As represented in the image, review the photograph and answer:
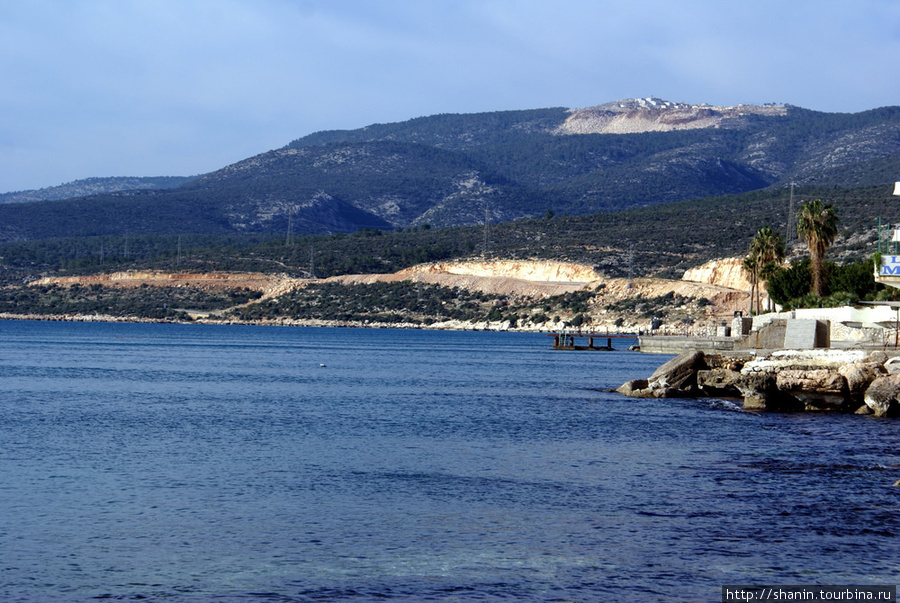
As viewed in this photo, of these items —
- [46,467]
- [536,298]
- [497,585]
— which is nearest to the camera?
[497,585]

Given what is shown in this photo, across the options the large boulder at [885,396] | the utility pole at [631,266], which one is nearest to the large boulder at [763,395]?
the large boulder at [885,396]

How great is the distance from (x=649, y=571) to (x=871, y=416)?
20567 millimetres

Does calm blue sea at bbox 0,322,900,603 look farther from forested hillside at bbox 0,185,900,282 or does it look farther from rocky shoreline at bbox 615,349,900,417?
forested hillside at bbox 0,185,900,282

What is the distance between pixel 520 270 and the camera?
141250mm

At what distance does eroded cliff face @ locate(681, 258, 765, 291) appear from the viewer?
117 metres

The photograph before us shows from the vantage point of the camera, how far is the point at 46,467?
71.6ft

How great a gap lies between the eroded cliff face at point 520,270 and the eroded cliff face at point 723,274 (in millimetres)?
13114

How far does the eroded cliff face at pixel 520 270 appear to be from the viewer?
134 meters

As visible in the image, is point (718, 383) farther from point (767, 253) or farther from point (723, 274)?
point (723, 274)

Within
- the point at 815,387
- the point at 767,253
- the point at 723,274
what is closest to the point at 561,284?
the point at 723,274

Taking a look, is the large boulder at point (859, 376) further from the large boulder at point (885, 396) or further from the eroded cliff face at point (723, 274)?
the eroded cliff face at point (723, 274)

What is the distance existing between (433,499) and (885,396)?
17.8m

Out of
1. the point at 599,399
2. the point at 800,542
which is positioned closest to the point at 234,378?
the point at 599,399

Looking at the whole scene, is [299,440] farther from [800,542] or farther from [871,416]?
[871,416]
